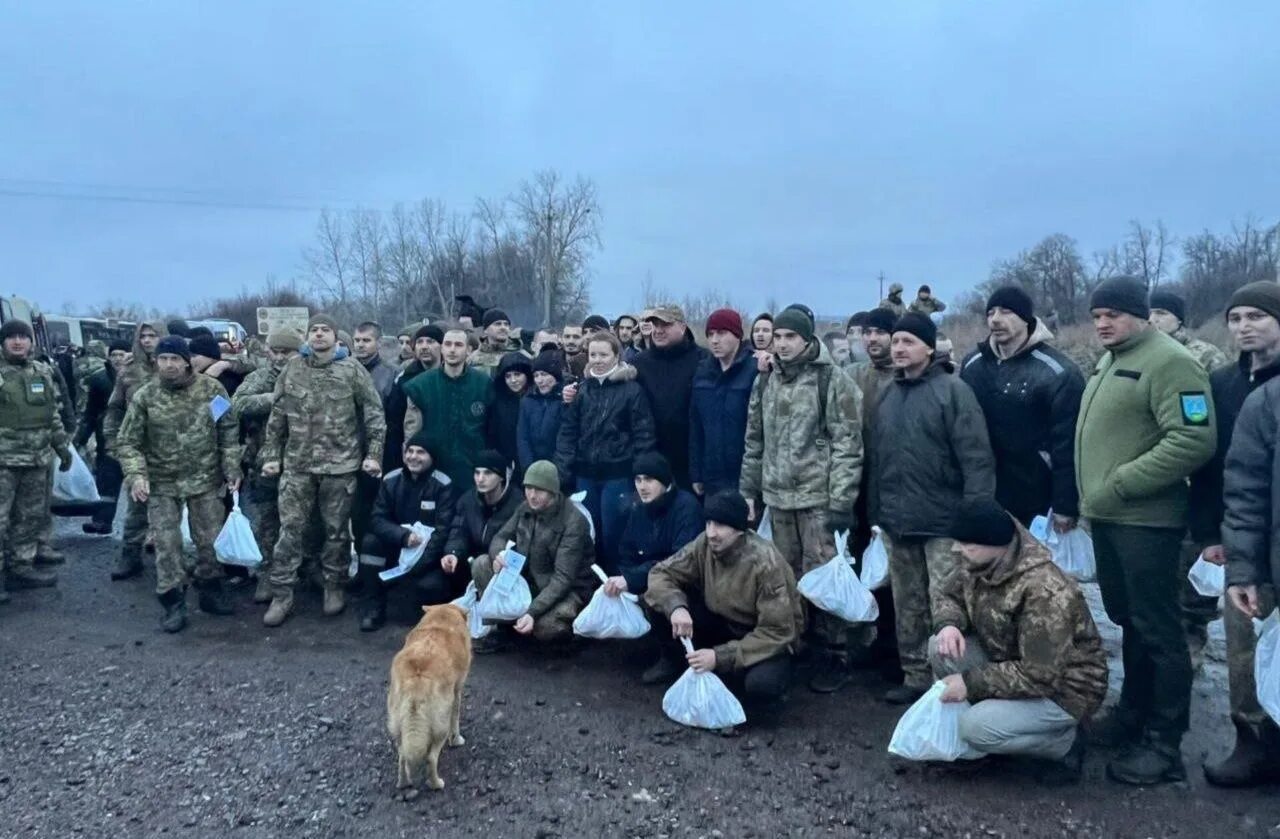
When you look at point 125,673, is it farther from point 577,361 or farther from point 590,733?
point 577,361

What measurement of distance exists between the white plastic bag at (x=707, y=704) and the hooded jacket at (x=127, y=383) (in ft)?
19.7

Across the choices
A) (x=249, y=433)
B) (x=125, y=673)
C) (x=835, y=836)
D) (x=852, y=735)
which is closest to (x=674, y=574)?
(x=852, y=735)

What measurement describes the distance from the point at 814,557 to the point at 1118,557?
5.89 ft

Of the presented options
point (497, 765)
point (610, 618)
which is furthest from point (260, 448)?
point (497, 765)

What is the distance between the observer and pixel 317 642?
260 inches

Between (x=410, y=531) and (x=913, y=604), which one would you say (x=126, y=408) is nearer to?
(x=410, y=531)

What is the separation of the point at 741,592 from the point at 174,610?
14.0 feet

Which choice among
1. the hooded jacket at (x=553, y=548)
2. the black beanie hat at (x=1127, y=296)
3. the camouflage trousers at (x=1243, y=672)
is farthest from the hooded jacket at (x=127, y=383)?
the camouflage trousers at (x=1243, y=672)

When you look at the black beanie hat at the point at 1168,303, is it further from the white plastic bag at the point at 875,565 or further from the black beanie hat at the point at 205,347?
the black beanie hat at the point at 205,347

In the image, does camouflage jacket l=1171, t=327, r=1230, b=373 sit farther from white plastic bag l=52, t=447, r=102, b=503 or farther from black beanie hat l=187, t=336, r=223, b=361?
white plastic bag l=52, t=447, r=102, b=503

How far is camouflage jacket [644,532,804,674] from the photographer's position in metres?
5.16

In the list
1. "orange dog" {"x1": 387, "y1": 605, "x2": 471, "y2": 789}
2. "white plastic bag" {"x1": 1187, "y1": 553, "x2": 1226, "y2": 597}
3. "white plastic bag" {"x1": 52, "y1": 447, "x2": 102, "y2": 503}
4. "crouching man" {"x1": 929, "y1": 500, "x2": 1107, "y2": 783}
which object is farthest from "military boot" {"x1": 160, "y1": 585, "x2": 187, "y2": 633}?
"white plastic bag" {"x1": 1187, "y1": 553, "x2": 1226, "y2": 597}

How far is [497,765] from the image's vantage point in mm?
4684

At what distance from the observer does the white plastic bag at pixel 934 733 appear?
4.28 metres
